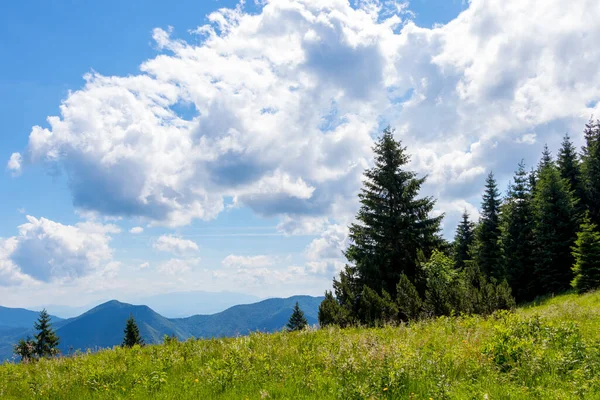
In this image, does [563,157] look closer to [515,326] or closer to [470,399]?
[515,326]

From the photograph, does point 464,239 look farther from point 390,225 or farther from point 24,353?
point 24,353

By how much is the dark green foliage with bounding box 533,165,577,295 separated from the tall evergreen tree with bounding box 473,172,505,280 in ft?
22.0

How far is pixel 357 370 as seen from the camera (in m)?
6.65

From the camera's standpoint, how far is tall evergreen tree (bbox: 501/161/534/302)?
38.1m

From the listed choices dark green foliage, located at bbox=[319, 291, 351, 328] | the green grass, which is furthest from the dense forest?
the green grass

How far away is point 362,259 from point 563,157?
33086 mm

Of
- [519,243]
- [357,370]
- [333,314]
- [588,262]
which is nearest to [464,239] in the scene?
[519,243]

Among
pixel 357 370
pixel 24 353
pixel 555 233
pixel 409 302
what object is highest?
pixel 555 233

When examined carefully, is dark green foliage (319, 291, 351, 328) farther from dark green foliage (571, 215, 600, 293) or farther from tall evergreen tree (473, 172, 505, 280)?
tall evergreen tree (473, 172, 505, 280)

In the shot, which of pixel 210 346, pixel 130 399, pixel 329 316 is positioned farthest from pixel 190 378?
pixel 329 316

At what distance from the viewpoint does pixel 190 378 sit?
724 cm

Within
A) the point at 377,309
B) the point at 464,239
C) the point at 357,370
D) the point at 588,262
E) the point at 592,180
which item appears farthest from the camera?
the point at 464,239

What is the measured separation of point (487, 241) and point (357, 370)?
45.1 m

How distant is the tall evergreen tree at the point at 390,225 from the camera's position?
30547 millimetres
